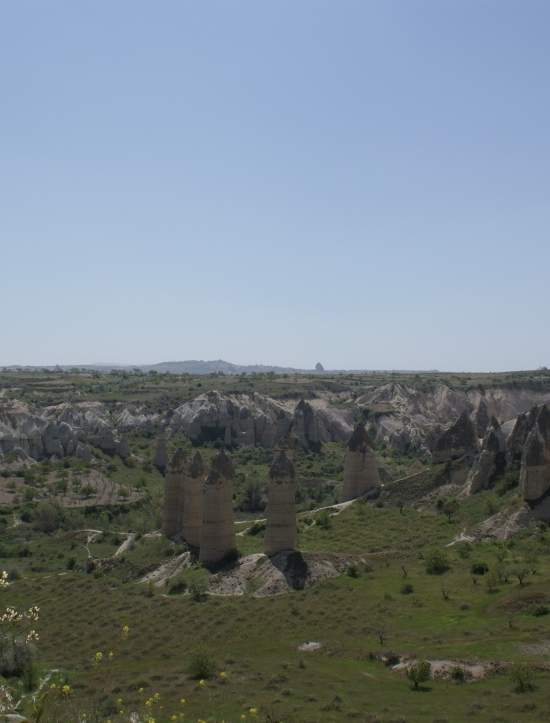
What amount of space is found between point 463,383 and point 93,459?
6657 cm

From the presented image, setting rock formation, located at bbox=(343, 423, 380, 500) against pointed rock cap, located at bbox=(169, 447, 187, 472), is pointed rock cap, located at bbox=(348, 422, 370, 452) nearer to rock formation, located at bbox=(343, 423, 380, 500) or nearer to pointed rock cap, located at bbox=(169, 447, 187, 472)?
rock formation, located at bbox=(343, 423, 380, 500)

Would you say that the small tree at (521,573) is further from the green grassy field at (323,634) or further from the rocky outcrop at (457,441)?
the rocky outcrop at (457,441)

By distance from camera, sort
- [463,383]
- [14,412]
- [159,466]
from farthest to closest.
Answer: [463,383] → [14,412] → [159,466]

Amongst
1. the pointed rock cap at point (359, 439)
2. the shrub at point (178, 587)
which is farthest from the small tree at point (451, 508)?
the shrub at point (178, 587)

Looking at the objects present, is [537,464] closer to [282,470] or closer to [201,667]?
[282,470]

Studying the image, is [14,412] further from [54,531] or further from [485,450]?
[485,450]

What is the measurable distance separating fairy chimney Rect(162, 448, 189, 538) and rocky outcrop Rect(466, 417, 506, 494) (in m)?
13.5

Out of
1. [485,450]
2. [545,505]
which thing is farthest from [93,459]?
[545,505]

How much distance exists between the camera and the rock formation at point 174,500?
40.4 meters

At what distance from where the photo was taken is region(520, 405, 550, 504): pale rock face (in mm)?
34469

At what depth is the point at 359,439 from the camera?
144ft

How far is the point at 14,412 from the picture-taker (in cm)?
8781

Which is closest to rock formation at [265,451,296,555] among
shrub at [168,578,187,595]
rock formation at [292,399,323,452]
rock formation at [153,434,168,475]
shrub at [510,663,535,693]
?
shrub at [168,578,187,595]

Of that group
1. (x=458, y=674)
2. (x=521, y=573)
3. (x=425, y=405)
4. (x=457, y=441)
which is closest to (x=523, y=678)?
(x=458, y=674)
